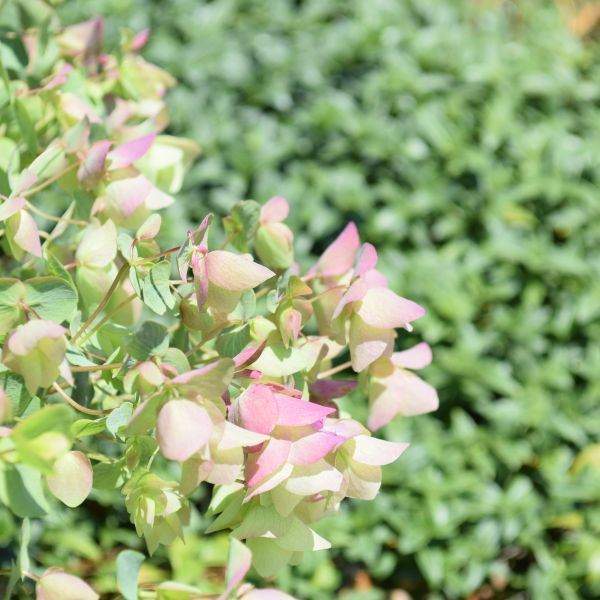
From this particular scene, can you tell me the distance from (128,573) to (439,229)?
141 centimetres

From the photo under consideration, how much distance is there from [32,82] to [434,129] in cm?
115

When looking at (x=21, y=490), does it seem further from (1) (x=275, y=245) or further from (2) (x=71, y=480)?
(1) (x=275, y=245)

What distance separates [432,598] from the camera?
1.99 metres

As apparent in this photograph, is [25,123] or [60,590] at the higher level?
[25,123]

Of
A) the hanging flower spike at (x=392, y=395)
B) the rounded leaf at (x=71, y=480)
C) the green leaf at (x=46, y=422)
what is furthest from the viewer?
the hanging flower spike at (x=392, y=395)

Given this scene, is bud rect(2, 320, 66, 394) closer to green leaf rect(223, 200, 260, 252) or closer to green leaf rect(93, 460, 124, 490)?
green leaf rect(93, 460, 124, 490)

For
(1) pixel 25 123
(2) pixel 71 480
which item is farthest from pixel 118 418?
(1) pixel 25 123

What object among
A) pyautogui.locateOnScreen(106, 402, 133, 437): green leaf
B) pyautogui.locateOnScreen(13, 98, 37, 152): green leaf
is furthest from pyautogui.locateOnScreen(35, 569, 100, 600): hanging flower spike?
pyautogui.locateOnScreen(13, 98, 37, 152): green leaf

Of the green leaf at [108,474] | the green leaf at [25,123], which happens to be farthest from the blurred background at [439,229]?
the green leaf at [108,474]

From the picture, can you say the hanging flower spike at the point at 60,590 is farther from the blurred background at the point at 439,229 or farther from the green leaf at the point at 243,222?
the blurred background at the point at 439,229

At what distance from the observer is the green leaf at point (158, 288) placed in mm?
723

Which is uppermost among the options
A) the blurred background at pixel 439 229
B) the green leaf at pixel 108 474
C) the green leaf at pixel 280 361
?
the green leaf at pixel 280 361

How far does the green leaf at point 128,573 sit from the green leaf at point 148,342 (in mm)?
152

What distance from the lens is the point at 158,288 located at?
28.6 inches
